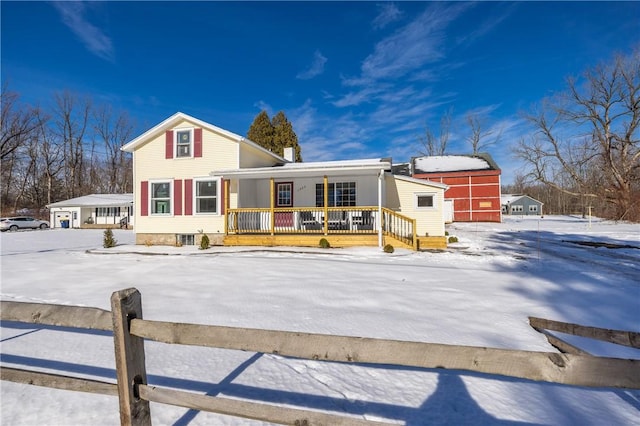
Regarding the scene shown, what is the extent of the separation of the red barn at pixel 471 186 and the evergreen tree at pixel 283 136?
471 inches

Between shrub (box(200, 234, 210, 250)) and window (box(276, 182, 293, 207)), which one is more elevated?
window (box(276, 182, 293, 207))

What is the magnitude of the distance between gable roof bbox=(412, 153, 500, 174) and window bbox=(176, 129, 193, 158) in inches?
779

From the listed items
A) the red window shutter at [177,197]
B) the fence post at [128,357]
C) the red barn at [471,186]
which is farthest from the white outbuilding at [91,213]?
the fence post at [128,357]

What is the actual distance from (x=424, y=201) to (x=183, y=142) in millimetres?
11177

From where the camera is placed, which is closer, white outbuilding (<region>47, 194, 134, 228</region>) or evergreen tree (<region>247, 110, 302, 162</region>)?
white outbuilding (<region>47, 194, 134, 228</region>)

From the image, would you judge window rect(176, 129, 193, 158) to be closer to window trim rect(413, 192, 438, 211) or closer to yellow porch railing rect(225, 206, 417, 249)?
yellow porch railing rect(225, 206, 417, 249)

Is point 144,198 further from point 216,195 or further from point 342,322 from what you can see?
point 342,322

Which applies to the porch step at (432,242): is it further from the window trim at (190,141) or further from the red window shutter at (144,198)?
the red window shutter at (144,198)

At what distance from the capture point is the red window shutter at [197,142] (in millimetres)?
13594

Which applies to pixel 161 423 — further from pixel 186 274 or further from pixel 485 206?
pixel 485 206

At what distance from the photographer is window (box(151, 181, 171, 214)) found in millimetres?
13930

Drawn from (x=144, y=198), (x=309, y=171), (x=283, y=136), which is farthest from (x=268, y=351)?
(x=283, y=136)

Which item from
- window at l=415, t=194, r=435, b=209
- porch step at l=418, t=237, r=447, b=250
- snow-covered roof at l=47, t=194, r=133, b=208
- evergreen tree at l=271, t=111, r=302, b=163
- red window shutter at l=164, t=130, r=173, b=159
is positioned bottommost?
porch step at l=418, t=237, r=447, b=250

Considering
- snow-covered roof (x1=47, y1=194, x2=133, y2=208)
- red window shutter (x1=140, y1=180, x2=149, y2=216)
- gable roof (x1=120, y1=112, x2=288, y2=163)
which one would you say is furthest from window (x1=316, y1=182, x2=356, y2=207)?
snow-covered roof (x1=47, y1=194, x2=133, y2=208)
